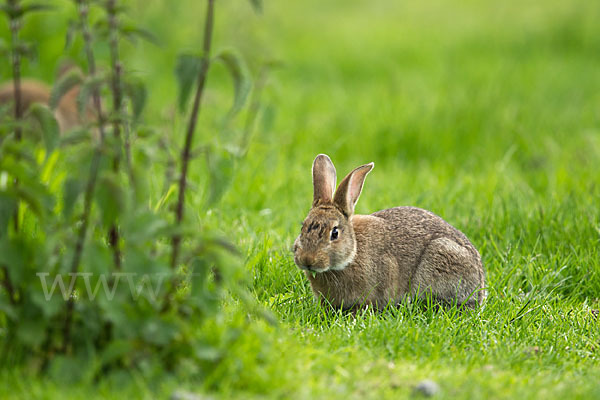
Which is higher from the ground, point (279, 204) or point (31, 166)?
point (31, 166)

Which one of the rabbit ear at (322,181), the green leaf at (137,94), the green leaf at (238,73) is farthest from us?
the rabbit ear at (322,181)

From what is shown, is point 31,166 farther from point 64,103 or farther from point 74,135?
point 64,103

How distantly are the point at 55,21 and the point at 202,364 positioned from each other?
713cm

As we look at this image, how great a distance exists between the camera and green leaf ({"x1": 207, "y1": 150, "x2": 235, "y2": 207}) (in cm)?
309

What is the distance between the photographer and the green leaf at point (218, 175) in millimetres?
3088

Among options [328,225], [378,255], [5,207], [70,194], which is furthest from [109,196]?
[378,255]

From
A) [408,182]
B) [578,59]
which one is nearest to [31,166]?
[408,182]

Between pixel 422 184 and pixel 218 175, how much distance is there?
3.70m

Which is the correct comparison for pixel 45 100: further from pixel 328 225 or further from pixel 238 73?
pixel 238 73

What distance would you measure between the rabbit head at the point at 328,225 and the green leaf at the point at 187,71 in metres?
1.62

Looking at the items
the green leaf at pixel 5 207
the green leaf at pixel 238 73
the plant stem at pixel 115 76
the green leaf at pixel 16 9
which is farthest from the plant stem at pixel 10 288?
the green leaf at pixel 238 73

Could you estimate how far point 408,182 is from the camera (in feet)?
21.8

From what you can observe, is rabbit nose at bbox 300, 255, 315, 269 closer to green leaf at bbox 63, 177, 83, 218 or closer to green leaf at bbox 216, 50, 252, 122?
green leaf at bbox 216, 50, 252, 122

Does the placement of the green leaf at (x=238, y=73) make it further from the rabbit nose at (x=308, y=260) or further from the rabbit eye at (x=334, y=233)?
the rabbit eye at (x=334, y=233)
